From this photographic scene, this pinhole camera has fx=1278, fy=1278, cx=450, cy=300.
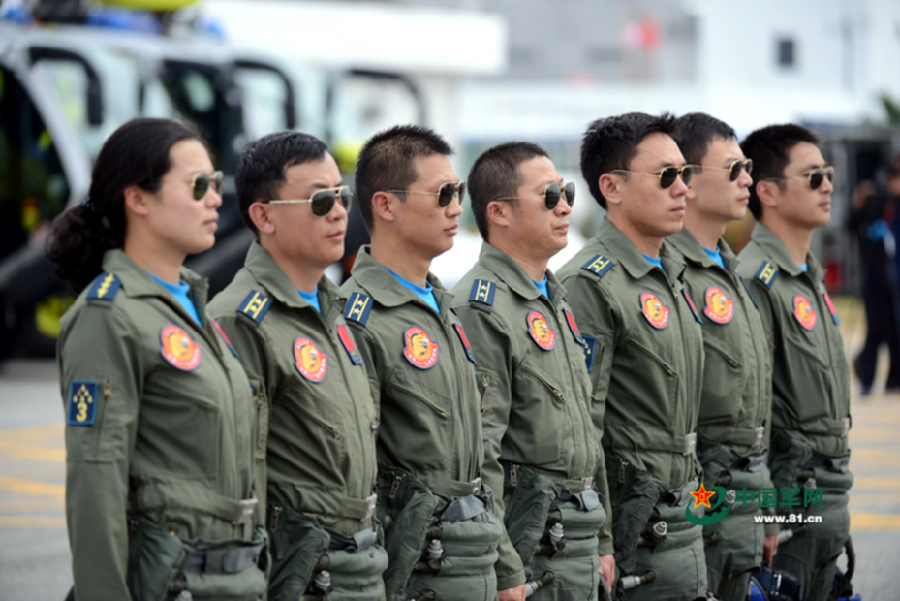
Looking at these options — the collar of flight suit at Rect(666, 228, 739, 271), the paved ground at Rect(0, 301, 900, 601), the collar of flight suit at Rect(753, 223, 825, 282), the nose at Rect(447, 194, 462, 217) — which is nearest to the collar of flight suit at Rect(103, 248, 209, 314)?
the nose at Rect(447, 194, 462, 217)

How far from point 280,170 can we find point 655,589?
1.97 metres

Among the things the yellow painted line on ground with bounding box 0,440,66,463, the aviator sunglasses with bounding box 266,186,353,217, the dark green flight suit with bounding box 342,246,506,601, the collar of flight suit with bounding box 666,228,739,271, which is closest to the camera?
the aviator sunglasses with bounding box 266,186,353,217

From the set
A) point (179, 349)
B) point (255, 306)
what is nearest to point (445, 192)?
point (255, 306)

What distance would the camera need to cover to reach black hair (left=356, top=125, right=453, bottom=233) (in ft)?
12.8

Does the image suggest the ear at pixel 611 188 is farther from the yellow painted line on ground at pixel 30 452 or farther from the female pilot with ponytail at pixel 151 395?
the yellow painted line on ground at pixel 30 452

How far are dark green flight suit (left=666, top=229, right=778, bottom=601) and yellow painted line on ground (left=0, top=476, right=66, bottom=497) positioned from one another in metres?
5.12

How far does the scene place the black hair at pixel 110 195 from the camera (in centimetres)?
304

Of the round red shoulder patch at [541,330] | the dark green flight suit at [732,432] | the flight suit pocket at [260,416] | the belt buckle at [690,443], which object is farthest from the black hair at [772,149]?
the flight suit pocket at [260,416]

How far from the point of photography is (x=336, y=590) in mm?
3314

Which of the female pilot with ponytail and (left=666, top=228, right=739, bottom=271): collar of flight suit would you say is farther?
(left=666, top=228, right=739, bottom=271): collar of flight suit

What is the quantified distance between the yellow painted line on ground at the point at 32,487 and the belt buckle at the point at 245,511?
5772 mm

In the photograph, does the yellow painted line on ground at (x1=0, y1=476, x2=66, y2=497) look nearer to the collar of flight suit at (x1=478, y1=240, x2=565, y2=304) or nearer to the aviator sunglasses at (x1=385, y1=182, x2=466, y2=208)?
the collar of flight suit at (x1=478, y1=240, x2=565, y2=304)

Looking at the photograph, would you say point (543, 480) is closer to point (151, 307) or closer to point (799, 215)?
point (151, 307)

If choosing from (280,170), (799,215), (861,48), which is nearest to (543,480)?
(280,170)
